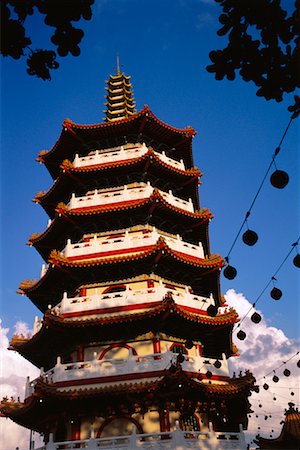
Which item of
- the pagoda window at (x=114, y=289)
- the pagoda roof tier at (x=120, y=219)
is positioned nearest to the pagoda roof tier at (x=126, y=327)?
the pagoda window at (x=114, y=289)

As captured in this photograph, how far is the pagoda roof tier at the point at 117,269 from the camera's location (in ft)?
56.4

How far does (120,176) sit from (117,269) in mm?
5686

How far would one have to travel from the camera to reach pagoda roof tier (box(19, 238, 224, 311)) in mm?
17188

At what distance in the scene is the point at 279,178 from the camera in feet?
21.4

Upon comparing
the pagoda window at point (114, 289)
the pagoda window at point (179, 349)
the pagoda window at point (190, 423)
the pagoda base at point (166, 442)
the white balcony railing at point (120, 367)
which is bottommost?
the pagoda base at point (166, 442)

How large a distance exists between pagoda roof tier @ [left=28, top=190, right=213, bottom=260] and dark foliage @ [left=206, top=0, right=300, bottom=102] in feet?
41.8

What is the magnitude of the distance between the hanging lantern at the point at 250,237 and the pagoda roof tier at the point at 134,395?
22.3 feet

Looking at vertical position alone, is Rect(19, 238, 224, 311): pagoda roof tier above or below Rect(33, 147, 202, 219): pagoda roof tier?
below

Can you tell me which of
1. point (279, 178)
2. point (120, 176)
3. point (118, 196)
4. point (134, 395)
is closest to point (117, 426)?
point (134, 395)

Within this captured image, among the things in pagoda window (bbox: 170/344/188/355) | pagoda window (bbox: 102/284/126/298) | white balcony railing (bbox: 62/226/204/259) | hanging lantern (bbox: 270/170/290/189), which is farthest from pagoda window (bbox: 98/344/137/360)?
hanging lantern (bbox: 270/170/290/189)

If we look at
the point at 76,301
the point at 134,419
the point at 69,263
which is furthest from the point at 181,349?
the point at 69,263

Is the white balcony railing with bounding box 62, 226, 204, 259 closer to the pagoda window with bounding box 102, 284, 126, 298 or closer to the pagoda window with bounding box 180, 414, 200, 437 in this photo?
the pagoda window with bounding box 102, 284, 126, 298

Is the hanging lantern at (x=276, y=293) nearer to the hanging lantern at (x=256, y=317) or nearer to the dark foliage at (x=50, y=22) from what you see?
the hanging lantern at (x=256, y=317)

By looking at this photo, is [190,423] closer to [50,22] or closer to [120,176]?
[120,176]
